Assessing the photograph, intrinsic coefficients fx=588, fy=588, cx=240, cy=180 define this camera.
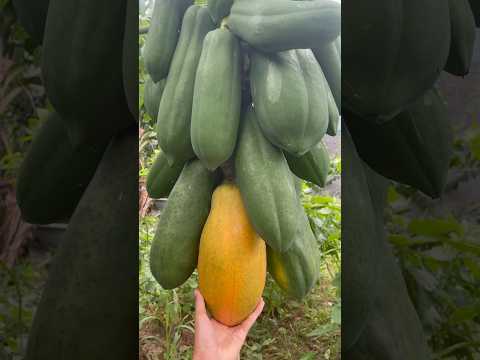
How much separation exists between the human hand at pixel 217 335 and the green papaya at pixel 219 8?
10.3 inches

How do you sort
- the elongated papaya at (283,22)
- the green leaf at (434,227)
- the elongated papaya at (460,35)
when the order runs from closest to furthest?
the elongated papaya at (283,22), the elongated papaya at (460,35), the green leaf at (434,227)

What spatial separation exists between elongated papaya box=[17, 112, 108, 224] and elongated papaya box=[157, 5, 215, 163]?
163mm

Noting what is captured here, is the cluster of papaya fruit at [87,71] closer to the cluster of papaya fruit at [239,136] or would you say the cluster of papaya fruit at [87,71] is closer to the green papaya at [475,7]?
the cluster of papaya fruit at [239,136]

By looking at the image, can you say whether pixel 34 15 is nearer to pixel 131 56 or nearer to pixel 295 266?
pixel 131 56

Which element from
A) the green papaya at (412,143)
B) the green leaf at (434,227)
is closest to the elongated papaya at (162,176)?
the green papaya at (412,143)

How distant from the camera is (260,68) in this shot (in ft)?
1.79

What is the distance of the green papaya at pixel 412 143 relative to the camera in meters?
0.68

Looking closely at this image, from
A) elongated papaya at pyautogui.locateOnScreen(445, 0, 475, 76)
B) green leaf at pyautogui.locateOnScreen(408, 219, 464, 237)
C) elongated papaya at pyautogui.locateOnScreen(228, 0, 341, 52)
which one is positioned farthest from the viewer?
green leaf at pyautogui.locateOnScreen(408, 219, 464, 237)

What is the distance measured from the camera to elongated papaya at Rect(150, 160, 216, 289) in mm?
562

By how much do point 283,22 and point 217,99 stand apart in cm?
9

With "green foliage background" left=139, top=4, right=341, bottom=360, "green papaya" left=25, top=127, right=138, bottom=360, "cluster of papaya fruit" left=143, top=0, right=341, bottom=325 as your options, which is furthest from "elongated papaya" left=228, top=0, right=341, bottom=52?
"green papaya" left=25, top=127, right=138, bottom=360

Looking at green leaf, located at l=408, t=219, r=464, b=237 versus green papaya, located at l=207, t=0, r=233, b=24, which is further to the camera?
green leaf, located at l=408, t=219, r=464, b=237

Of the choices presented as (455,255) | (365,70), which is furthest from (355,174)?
(455,255)

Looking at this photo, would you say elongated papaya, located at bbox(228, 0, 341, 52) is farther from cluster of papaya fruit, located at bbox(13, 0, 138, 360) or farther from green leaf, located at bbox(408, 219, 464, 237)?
green leaf, located at bbox(408, 219, 464, 237)
